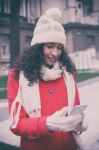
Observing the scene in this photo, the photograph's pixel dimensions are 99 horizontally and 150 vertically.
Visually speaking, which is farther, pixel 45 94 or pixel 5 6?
pixel 5 6

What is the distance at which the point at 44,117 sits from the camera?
108cm

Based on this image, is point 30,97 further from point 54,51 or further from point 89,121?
point 89,121

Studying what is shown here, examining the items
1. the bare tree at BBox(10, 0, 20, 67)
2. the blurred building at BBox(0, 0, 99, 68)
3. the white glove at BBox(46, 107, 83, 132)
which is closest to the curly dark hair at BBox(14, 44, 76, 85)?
the white glove at BBox(46, 107, 83, 132)

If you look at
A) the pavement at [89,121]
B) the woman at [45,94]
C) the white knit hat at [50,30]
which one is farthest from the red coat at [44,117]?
the pavement at [89,121]

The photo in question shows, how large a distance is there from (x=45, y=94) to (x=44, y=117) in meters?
0.10

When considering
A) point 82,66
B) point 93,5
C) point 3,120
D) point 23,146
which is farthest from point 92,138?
point 23,146

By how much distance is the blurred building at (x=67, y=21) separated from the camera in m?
2.37

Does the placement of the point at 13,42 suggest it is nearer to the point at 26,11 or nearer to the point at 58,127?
the point at 26,11

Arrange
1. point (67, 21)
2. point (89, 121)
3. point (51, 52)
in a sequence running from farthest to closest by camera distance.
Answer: point (89, 121)
point (67, 21)
point (51, 52)

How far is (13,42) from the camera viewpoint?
2.41 m

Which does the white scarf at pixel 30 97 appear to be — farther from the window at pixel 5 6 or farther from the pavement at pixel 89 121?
the window at pixel 5 6

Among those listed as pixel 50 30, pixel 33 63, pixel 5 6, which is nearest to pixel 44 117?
pixel 33 63

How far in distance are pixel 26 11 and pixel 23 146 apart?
58.6 inches

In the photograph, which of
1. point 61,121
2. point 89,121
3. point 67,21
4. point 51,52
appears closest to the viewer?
point 61,121
